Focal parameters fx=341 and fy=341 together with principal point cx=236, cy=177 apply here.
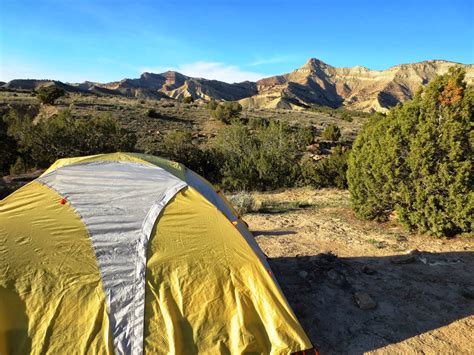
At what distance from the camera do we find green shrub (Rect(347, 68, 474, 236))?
7.05 meters

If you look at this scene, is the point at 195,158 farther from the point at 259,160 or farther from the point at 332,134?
the point at 332,134

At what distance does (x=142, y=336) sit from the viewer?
11.6 feet

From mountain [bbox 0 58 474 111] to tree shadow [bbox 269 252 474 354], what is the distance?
96359 millimetres

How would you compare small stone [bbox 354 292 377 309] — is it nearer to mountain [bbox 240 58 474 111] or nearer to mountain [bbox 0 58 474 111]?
mountain [bbox 0 58 474 111]

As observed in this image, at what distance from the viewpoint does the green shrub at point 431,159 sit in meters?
7.05

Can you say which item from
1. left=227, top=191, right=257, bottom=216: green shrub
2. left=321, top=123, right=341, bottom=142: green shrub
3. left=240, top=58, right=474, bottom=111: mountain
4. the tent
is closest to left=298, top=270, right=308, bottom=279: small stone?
the tent

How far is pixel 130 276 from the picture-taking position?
380 cm

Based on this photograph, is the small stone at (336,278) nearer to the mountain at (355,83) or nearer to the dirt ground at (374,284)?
the dirt ground at (374,284)

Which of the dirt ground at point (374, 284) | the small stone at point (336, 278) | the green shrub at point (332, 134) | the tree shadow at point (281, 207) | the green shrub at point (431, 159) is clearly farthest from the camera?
the green shrub at point (332, 134)

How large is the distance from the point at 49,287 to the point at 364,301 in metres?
4.06

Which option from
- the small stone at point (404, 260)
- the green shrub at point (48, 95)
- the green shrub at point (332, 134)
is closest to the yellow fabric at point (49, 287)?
the small stone at point (404, 260)

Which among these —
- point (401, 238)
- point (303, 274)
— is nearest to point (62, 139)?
point (303, 274)

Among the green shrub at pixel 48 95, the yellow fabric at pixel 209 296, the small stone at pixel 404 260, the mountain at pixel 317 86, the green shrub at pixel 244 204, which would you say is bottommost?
the green shrub at pixel 244 204

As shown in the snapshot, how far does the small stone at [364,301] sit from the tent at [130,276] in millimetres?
1592
